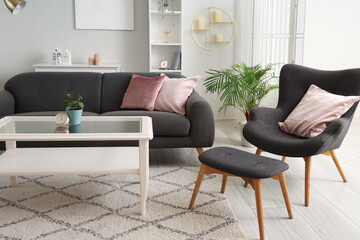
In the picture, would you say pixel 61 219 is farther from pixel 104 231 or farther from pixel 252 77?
pixel 252 77

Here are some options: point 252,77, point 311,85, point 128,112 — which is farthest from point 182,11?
point 311,85

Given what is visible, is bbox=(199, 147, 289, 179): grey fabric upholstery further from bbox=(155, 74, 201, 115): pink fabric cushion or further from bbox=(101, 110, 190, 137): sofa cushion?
bbox=(155, 74, 201, 115): pink fabric cushion

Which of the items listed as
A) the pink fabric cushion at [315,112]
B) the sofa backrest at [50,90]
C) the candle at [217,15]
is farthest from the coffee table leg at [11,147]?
the candle at [217,15]

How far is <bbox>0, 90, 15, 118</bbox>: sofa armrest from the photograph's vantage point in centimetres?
362

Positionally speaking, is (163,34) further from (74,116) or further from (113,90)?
(74,116)

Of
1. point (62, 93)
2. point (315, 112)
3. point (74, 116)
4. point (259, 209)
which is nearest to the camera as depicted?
point (259, 209)

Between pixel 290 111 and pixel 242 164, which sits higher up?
pixel 290 111

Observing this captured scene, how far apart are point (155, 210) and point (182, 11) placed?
310 cm

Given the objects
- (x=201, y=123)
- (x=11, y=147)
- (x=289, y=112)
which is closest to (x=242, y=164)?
(x=201, y=123)

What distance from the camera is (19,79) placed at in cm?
399

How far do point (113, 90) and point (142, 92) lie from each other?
38 centimetres

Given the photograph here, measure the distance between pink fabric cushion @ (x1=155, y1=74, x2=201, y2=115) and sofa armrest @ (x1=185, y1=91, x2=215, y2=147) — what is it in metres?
0.27

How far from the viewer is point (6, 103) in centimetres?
371

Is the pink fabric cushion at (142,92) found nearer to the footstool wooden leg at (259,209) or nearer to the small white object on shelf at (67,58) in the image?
the small white object on shelf at (67,58)
